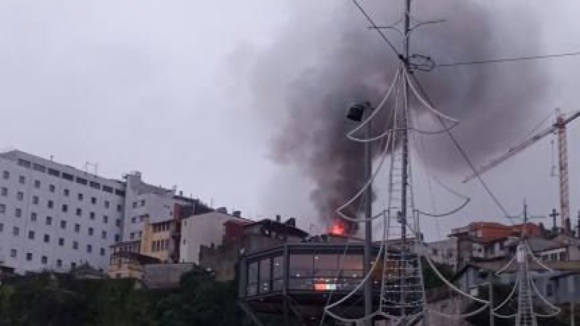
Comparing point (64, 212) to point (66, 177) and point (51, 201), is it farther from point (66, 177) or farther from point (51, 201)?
point (66, 177)

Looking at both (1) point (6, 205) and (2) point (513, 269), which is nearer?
(2) point (513, 269)

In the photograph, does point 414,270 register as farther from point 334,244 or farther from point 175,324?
point 175,324

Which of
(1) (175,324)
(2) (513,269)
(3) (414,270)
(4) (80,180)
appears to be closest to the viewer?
(3) (414,270)

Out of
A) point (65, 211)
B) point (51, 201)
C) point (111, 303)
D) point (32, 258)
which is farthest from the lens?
point (65, 211)

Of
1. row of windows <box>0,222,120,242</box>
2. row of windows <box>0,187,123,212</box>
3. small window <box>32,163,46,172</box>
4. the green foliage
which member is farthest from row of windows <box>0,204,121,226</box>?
the green foliage

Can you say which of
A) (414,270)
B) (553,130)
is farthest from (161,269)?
(414,270)

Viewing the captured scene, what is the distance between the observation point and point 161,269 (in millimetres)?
117312

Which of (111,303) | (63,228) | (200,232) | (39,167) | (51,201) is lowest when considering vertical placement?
(111,303)

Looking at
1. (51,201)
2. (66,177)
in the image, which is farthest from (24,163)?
(66,177)

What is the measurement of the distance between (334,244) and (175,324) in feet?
109

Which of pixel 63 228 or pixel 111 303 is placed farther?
pixel 63 228

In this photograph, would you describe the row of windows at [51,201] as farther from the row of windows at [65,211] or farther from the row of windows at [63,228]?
the row of windows at [63,228]

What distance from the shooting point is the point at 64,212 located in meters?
151

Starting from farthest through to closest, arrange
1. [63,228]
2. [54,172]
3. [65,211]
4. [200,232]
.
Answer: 1. [54,172]
2. [65,211]
3. [63,228]
4. [200,232]
